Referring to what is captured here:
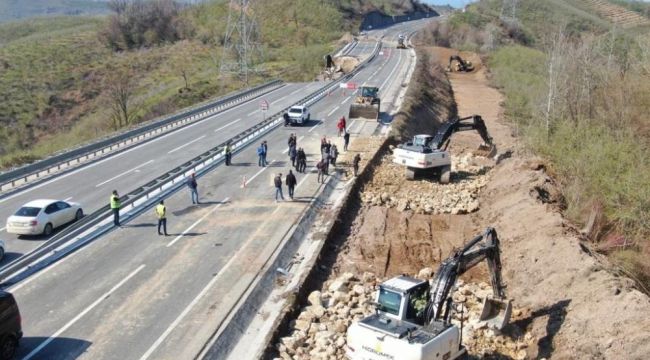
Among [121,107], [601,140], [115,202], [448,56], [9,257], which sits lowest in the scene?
[121,107]

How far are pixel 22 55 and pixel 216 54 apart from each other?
30740 millimetres

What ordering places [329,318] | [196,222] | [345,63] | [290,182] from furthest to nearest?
[345,63]
[290,182]
[196,222]
[329,318]

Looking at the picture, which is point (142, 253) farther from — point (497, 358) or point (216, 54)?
point (216, 54)

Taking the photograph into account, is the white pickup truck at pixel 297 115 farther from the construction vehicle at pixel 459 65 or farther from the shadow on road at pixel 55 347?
the construction vehicle at pixel 459 65

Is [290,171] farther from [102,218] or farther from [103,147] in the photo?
[103,147]

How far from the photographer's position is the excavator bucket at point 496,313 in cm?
1709

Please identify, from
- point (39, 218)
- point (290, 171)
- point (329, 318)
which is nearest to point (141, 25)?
point (290, 171)

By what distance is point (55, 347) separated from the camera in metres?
15.5

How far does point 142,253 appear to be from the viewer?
21516mm

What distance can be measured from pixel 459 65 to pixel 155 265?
229 ft

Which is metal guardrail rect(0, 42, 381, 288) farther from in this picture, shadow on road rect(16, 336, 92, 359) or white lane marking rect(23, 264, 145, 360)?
Result: shadow on road rect(16, 336, 92, 359)

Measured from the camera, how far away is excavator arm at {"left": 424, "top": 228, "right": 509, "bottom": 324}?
14.8 metres

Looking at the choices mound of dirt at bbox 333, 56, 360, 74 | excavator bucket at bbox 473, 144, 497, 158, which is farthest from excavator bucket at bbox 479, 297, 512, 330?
mound of dirt at bbox 333, 56, 360, 74

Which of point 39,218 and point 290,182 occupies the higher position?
point 290,182
